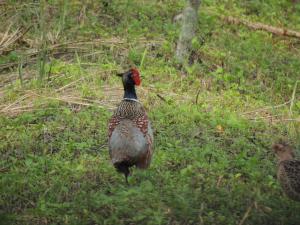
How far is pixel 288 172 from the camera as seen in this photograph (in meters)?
7.67

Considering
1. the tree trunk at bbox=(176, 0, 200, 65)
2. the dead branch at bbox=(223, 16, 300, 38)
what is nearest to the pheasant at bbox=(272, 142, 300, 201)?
the tree trunk at bbox=(176, 0, 200, 65)

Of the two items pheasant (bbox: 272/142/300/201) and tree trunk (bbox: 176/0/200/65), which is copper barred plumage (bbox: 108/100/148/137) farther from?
tree trunk (bbox: 176/0/200/65)

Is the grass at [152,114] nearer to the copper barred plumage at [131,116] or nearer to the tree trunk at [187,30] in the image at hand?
the tree trunk at [187,30]

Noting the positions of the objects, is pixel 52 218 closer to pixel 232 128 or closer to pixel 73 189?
pixel 73 189

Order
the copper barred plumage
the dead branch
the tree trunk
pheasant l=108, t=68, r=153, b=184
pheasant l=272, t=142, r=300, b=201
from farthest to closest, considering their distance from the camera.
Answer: the dead branch → the tree trunk → the copper barred plumage → pheasant l=108, t=68, r=153, b=184 → pheasant l=272, t=142, r=300, b=201

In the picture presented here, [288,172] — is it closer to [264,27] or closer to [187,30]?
[187,30]

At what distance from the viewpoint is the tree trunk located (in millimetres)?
12352

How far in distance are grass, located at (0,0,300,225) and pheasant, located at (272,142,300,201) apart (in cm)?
16

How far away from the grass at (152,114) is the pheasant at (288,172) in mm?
165

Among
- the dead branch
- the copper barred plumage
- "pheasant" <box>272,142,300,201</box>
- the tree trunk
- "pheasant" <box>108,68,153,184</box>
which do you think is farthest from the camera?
the dead branch

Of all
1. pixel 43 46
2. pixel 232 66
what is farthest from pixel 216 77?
pixel 43 46

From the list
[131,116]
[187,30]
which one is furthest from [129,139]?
[187,30]

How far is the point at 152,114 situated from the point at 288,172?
316cm

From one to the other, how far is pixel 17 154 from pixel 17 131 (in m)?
0.71
